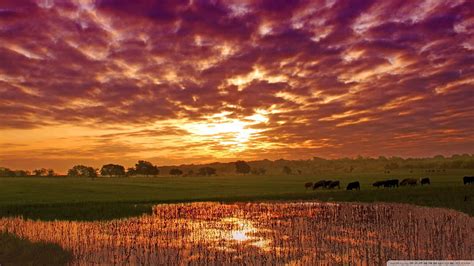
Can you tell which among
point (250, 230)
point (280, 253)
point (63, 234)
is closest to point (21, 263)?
point (63, 234)

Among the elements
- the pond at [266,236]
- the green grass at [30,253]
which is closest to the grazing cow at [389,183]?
the pond at [266,236]

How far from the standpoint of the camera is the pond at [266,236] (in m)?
17.2

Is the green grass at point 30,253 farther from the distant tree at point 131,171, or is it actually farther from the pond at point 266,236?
the distant tree at point 131,171

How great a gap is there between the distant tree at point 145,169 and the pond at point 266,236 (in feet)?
433

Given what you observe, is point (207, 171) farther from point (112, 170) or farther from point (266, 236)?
point (266, 236)

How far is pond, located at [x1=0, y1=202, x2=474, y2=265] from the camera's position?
56.4 feet

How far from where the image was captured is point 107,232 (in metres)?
24.8

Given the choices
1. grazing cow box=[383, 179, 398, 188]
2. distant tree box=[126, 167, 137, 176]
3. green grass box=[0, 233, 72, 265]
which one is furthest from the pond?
distant tree box=[126, 167, 137, 176]

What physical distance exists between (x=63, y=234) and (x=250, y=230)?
36.8ft

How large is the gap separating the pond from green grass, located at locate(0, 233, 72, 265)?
2.13 ft

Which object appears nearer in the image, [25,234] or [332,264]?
[332,264]

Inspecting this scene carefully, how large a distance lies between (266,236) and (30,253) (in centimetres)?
1197

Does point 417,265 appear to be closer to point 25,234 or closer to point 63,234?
point 63,234

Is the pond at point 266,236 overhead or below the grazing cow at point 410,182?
below
